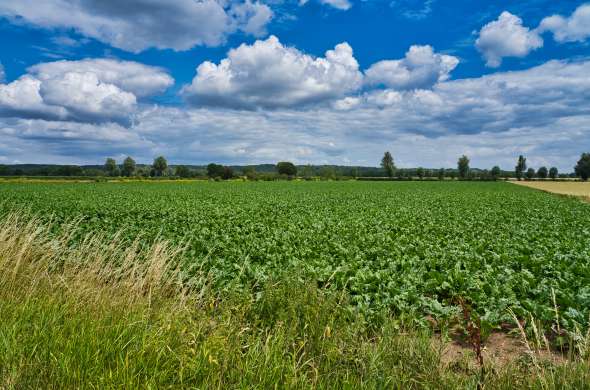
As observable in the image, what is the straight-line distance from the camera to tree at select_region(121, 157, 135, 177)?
151875mm

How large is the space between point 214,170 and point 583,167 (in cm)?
14141

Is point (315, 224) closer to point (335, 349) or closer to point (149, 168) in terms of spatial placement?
point (335, 349)

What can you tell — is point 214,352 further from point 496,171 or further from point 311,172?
point 496,171

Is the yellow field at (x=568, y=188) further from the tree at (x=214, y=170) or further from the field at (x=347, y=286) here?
the tree at (x=214, y=170)

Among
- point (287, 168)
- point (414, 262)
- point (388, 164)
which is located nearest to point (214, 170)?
point (287, 168)

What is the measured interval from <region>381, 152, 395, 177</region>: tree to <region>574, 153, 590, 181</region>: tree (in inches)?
2800

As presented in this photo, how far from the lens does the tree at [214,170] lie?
5243 inches

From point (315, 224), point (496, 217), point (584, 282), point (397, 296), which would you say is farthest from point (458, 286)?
point (496, 217)

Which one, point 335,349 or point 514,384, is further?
point 335,349

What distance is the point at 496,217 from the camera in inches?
884

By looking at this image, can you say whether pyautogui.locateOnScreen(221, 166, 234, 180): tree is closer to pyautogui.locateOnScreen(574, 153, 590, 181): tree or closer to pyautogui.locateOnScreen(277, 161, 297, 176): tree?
pyautogui.locateOnScreen(277, 161, 297, 176): tree

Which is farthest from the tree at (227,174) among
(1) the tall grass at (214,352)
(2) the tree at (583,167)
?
(2) the tree at (583,167)

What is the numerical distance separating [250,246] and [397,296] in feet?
20.2

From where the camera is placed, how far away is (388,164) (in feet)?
563
